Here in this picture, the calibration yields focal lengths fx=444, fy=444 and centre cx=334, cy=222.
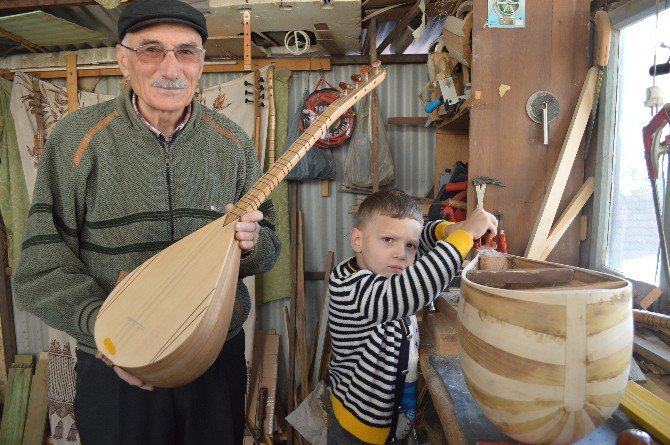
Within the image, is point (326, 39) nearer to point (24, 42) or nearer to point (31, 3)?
point (31, 3)

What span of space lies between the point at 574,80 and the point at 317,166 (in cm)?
193

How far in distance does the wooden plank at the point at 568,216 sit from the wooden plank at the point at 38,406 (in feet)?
13.5

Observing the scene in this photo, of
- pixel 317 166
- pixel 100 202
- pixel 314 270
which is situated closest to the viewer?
pixel 100 202

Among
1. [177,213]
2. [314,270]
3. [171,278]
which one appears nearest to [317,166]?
[314,270]

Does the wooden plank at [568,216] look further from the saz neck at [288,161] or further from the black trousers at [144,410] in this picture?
the black trousers at [144,410]

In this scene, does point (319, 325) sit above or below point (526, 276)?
below

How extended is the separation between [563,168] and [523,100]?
0.38m

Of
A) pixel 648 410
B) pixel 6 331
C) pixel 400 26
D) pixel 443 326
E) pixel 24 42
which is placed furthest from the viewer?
pixel 6 331

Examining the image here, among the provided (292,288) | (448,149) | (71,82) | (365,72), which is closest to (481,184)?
(365,72)

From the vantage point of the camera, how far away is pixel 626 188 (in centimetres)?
195

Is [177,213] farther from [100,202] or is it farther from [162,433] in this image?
[162,433]

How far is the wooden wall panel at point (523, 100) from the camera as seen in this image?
82.1 inches

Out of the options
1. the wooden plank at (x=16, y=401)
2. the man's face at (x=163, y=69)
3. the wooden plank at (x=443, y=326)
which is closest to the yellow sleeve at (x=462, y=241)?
the wooden plank at (x=443, y=326)

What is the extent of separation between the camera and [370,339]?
1.59 meters
